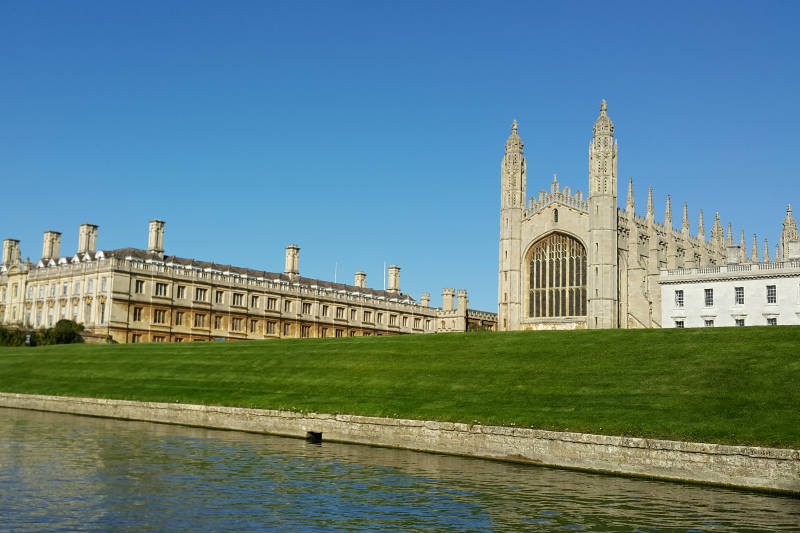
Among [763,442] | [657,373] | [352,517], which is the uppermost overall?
[657,373]

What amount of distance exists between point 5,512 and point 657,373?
2137cm

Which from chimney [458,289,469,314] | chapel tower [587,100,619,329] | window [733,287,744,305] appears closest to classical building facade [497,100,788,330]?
chapel tower [587,100,619,329]

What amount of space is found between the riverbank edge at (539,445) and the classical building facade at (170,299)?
130 feet

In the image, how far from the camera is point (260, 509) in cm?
1468

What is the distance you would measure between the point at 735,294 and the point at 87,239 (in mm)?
61435

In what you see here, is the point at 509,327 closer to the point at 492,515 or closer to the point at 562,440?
the point at 562,440

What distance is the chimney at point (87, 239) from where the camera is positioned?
79.1m

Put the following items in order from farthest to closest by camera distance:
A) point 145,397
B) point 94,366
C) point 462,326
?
point 462,326 < point 94,366 < point 145,397

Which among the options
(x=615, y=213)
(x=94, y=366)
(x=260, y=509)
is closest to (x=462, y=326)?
(x=615, y=213)

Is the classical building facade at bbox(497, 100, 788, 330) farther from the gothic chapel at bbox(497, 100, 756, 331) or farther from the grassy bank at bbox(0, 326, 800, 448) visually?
the grassy bank at bbox(0, 326, 800, 448)

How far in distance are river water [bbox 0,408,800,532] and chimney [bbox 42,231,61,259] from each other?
205 ft

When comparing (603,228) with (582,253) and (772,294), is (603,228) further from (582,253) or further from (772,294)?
(772,294)

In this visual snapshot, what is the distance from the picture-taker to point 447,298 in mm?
100688

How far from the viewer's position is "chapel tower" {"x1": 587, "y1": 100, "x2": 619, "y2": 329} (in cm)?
6756
